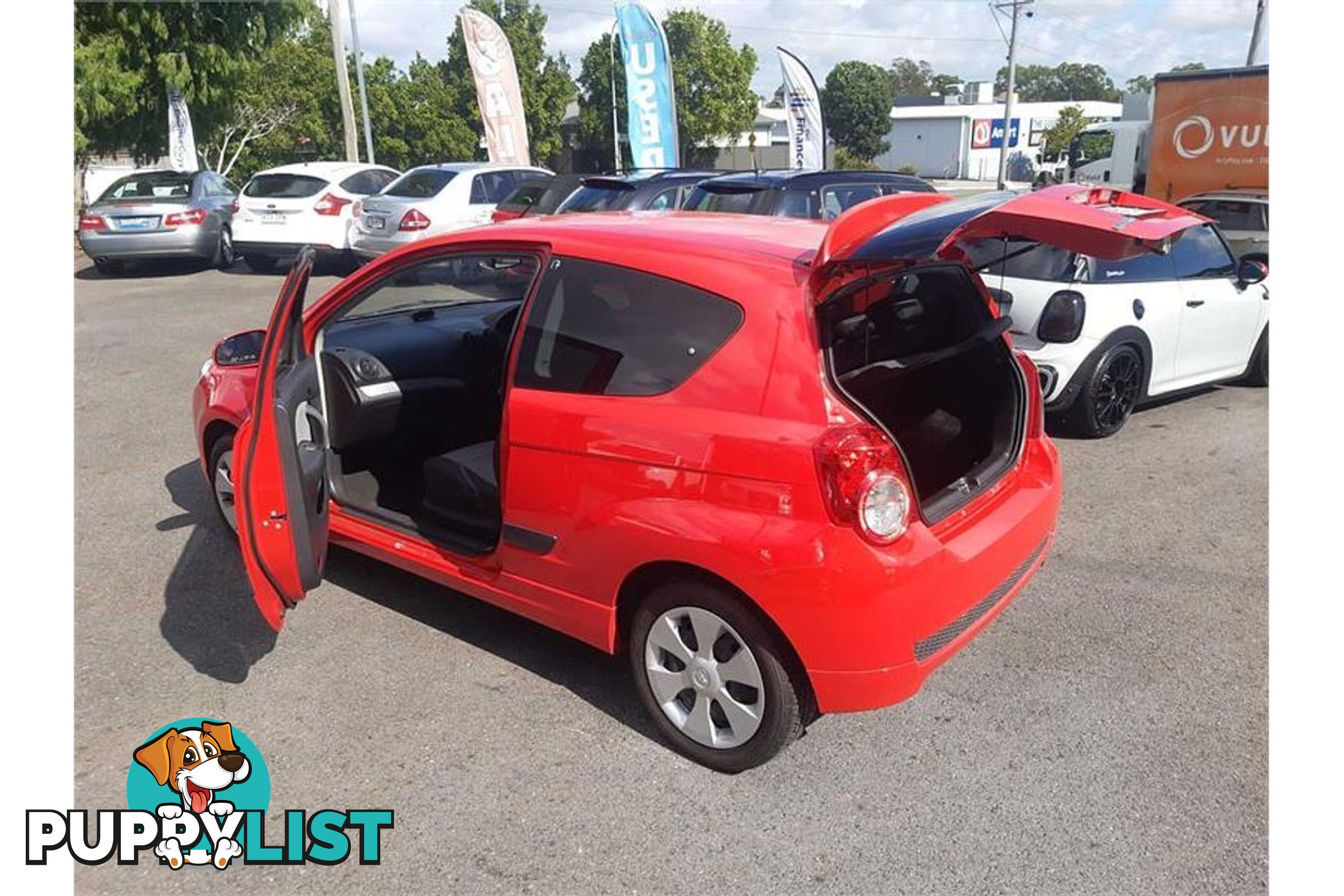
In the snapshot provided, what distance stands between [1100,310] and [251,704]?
16.8 feet

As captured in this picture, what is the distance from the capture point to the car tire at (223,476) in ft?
13.9

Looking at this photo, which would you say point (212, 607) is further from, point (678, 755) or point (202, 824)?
point (678, 755)

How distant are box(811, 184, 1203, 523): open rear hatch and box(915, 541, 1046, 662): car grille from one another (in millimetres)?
307

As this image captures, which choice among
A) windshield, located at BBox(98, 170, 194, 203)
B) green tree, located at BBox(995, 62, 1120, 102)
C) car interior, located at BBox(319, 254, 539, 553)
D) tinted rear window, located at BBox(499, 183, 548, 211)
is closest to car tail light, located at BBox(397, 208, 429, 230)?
tinted rear window, located at BBox(499, 183, 548, 211)

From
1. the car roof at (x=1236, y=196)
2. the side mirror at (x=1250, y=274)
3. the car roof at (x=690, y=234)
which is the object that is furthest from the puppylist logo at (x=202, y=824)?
the car roof at (x=1236, y=196)

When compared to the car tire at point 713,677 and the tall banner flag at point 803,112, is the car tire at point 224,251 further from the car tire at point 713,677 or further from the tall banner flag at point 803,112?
the car tire at point 713,677

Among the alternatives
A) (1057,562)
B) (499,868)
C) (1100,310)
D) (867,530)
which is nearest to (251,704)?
(499,868)

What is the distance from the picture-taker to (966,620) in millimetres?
2852

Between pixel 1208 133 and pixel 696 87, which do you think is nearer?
pixel 1208 133

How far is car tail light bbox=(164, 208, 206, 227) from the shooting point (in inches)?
544

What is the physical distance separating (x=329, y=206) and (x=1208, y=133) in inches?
490

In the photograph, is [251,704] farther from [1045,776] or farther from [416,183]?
[416,183]

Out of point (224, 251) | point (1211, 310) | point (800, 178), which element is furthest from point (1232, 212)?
point (224, 251)

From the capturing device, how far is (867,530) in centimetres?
254
